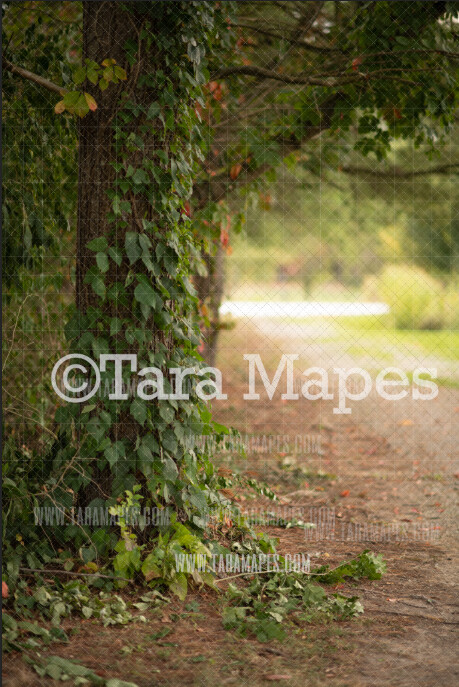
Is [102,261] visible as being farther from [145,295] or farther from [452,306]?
[452,306]

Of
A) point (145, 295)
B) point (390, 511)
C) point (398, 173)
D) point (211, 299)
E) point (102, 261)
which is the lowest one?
point (390, 511)

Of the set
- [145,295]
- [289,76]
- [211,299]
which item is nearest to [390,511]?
[211,299]

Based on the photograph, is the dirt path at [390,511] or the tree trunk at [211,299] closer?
the dirt path at [390,511]

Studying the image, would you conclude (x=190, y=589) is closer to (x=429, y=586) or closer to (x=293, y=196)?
(x=429, y=586)

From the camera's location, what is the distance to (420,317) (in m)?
11.0

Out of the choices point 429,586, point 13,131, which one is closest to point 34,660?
point 429,586

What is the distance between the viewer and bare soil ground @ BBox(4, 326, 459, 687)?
6.92ft

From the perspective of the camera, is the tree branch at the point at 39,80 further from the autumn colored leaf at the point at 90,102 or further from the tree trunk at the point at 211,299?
the tree trunk at the point at 211,299

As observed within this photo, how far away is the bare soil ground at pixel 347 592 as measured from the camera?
211 centimetres

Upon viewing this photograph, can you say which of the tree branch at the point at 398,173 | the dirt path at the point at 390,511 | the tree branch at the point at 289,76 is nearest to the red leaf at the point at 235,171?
the tree branch at the point at 289,76

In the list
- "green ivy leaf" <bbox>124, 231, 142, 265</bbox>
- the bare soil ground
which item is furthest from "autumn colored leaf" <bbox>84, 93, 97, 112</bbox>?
the bare soil ground

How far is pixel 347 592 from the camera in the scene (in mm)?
2760

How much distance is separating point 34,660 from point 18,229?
1.82 metres

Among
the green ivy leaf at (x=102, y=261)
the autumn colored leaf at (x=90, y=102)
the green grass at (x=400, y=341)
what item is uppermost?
the autumn colored leaf at (x=90, y=102)
